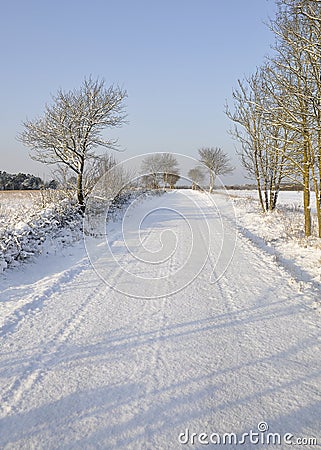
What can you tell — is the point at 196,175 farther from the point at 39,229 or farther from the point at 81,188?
the point at 81,188

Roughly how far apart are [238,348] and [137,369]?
1.21 m

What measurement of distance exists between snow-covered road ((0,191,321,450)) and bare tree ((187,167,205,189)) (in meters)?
2.22

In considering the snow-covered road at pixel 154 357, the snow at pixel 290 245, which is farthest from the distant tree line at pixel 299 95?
the snow-covered road at pixel 154 357

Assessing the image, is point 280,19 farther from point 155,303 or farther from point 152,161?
point 155,303

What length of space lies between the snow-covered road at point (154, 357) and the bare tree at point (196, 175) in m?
2.22

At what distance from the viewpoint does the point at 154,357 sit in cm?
352

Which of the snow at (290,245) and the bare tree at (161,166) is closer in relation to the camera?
the snow at (290,245)

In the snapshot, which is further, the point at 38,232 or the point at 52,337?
the point at 38,232

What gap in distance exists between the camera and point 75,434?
2492mm

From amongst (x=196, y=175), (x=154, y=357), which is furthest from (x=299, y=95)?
(x=154, y=357)

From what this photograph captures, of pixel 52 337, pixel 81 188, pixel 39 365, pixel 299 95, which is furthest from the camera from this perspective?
pixel 81 188

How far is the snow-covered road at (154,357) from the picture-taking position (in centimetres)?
257

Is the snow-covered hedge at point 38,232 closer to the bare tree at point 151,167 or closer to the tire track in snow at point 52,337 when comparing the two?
the tire track in snow at point 52,337

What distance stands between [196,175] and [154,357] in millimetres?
5686
